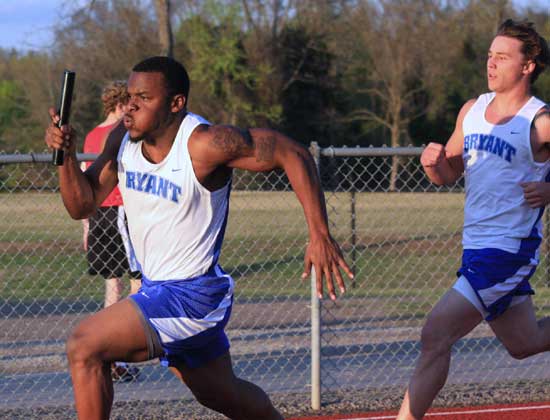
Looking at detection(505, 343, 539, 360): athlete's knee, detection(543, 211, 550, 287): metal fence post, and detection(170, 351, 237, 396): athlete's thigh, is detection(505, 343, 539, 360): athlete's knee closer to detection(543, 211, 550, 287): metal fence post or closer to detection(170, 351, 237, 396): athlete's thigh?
detection(170, 351, 237, 396): athlete's thigh

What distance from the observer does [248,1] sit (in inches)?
1585

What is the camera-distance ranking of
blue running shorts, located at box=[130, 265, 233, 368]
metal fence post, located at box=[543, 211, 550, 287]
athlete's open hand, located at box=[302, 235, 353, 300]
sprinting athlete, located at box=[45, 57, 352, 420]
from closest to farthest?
1. athlete's open hand, located at box=[302, 235, 353, 300]
2. sprinting athlete, located at box=[45, 57, 352, 420]
3. blue running shorts, located at box=[130, 265, 233, 368]
4. metal fence post, located at box=[543, 211, 550, 287]

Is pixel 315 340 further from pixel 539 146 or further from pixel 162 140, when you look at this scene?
pixel 162 140

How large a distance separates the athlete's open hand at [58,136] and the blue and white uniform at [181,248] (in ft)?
0.95

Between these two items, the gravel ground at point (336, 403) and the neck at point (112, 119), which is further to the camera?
the neck at point (112, 119)

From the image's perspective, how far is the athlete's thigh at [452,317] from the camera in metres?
4.68

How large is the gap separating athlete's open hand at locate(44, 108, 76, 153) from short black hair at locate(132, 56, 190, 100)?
417 millimetres

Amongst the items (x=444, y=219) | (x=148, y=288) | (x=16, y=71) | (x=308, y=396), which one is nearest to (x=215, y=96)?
(x=16, y=71)

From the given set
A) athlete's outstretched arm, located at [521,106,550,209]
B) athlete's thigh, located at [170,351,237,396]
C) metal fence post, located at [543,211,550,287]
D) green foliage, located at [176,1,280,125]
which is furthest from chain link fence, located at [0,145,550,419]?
green foliage, located at [176,1,280,125]

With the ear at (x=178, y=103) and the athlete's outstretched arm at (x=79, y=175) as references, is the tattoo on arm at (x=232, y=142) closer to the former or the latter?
the ear at (x=178, y=103)

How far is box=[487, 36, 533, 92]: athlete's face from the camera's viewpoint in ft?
16.2

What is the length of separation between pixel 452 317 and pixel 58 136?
2.08 m

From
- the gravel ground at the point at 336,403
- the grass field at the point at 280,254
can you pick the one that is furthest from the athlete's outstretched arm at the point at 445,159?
the grass field at the point at 280,254

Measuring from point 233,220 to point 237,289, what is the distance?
629 centimetres
